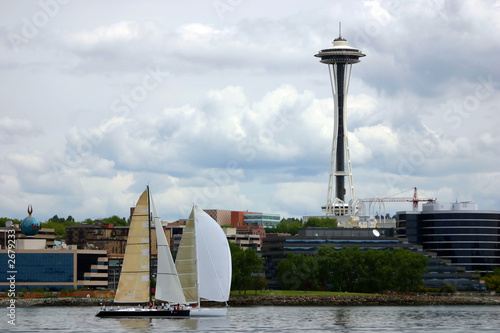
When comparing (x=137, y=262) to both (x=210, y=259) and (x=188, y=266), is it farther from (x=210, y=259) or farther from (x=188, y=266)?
(x=210, y=259)

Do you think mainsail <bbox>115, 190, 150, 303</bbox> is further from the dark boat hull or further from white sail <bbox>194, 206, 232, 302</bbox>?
white sail <bbox>194, 206, 232, 302</bbox>

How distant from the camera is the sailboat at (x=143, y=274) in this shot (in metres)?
129

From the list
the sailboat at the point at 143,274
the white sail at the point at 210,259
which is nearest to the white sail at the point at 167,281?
the sailboat at the point at 143,274

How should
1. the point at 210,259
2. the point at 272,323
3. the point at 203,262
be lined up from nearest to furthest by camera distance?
the point at 272,323 < the point at 203,262 < the point at 210,259

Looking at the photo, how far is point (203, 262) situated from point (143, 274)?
9.28m

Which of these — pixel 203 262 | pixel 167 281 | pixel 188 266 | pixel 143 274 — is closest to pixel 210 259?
pixel 203 262

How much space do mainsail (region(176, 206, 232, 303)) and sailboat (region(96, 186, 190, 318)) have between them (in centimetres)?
392

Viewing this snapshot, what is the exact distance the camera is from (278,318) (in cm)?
14425

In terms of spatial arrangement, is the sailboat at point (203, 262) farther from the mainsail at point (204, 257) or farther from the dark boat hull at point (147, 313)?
the dark boat hull at point (147, 313)

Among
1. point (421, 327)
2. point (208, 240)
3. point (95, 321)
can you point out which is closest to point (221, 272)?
point (208, 240)

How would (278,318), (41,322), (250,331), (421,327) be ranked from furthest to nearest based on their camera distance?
(278,318)
(41,322)
(421,327)
(250,331)

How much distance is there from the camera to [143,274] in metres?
129

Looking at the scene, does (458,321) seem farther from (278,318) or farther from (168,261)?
(168,261)

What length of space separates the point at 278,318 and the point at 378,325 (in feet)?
61.7
